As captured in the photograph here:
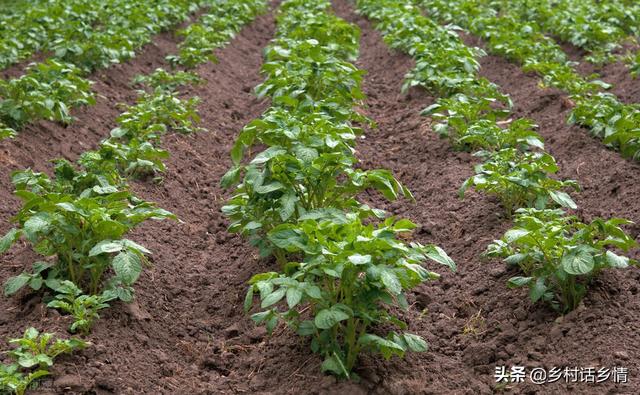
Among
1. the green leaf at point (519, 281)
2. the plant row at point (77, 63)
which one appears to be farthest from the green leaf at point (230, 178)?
the plant row at point (77, 63)

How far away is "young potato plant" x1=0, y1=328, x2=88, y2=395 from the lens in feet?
11.2

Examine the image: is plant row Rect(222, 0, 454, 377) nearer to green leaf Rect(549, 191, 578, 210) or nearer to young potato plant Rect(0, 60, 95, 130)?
green leaf Rect(549, 191, 578, 210)

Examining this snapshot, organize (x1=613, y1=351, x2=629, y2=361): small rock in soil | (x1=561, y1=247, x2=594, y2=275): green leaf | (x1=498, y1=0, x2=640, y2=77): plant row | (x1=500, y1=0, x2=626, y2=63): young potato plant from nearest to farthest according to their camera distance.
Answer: (x1=613, y1=351, x2=629, y2=361): small rock in soil
(x1=561, y1=247, x2=594, y2=275): green leaf
(x1=498, y1=0, x2=640, y2=77): plant row
(x1=500, y1=0, x2=626, y2=63): young potato plant

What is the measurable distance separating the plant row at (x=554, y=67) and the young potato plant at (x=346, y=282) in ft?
9.90

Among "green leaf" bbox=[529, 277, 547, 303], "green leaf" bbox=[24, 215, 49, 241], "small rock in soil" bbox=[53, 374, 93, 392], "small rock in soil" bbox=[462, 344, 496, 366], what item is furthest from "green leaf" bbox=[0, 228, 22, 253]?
"green leaf" bbox=[529, 277, 547, 303]

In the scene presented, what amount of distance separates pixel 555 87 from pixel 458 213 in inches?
118

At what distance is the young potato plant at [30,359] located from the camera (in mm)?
3406

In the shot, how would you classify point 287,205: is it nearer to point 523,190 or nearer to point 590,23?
point 523,190

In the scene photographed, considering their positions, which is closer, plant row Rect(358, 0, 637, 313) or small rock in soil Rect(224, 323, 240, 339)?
plant row Rect(358, 0, 637, 313)

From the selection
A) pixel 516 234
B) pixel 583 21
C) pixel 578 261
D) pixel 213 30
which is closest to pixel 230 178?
pixel 516 234

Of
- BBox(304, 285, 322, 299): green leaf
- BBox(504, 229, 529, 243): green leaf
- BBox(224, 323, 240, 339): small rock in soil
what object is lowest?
BBox(224, 323, 240, 339): small rock in soil

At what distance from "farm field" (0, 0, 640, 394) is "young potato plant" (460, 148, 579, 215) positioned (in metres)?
0.02

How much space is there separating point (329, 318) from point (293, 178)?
4.47 ft

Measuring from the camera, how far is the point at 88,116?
25.2 feet
